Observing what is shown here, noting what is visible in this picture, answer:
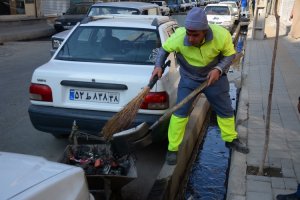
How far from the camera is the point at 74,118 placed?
14.5 feet

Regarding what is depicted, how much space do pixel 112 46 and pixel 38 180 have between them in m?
3.11

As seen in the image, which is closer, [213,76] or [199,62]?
[213,76]

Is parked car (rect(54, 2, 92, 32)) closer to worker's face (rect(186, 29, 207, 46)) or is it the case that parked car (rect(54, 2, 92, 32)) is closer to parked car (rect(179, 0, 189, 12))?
worker's face (rect(186, 29, 207, 46))

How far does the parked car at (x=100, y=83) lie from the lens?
432 centimetres

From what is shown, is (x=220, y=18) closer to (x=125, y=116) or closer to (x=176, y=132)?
(x=176, y=132)

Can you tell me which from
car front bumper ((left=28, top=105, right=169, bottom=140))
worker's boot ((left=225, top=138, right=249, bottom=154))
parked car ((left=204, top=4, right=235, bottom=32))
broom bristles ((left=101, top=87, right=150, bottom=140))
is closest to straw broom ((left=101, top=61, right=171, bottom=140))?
broom bristles ((left=101, top=87, right=150, bottom=140))

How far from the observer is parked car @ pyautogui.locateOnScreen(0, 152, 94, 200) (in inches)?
79.0

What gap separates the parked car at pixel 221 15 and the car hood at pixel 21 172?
20.0 m

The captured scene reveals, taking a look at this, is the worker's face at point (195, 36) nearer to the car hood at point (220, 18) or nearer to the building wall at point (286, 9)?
the car hood at point (220, 18)

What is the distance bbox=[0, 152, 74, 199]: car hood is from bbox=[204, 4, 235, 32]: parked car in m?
20.0

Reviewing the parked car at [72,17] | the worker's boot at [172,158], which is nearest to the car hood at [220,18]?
the parked car at [72,17]

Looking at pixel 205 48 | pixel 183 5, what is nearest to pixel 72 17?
pixel 205 48

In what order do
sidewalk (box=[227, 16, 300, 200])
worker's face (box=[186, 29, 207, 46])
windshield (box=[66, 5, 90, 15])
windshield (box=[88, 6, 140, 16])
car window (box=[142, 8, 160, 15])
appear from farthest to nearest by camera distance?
windshield (box=[66, 5, 90, 15]), car window (box=[142, 8, 160, 15]), windshield (box=[88, 6, 140, 16]), sidewalk (box=[227, 16, 300, 200]), worker's face (box=[186, 29, 207, 46])

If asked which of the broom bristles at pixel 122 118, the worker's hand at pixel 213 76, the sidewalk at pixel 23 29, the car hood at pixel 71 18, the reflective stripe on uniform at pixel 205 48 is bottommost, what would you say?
the sidewalk at pixel 23 29
